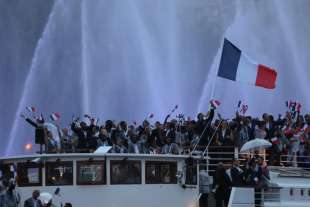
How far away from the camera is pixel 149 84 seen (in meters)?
44.6

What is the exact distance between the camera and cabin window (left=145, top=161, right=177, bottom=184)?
23.5 meters

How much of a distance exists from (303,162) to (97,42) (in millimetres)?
22246

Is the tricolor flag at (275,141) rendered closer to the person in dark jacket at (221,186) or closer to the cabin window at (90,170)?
the person in dark jacket at (221,186)

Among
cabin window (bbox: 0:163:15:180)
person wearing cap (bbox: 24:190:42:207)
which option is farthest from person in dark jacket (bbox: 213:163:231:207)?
cabin window (bbox: 0:163:15:180)

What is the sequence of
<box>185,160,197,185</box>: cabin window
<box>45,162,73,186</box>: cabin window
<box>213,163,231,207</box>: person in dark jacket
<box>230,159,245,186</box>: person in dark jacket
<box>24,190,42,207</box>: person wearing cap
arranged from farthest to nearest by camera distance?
<box>230,159,245,186</box>: person in dark jacket → <box>213,163,231,207</box>: person in dark jacket → <box>185,160,197,185</box>: cabin window → <box>45,162,73,186</box>: cabin window → <box>24,190,42,207</box>: person wearing cap

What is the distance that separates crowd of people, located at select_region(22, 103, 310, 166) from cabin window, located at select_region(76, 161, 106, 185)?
1.11 m

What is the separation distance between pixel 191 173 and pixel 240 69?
161 inches

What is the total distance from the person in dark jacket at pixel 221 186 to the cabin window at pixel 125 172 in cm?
236

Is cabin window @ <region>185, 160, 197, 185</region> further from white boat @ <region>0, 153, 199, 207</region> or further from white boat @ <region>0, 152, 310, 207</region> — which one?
white boat @ <region>0, 153, 199, 207</region>

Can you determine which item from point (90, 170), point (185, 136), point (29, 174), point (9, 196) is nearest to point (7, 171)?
point (29, 174)

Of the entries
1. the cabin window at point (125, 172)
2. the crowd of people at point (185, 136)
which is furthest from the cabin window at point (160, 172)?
the crowd of people at point (185, 136)

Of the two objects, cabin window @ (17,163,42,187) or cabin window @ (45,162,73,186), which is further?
cabin window @ (17,163,42,187)

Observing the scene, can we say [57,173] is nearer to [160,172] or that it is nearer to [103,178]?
[103,178]

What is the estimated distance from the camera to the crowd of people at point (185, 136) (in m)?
24.8
